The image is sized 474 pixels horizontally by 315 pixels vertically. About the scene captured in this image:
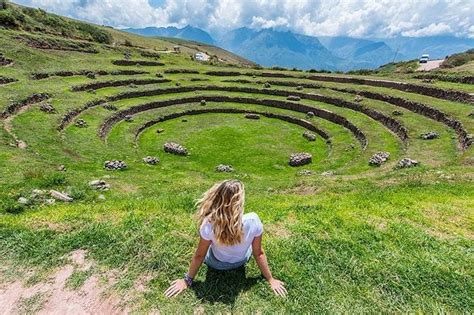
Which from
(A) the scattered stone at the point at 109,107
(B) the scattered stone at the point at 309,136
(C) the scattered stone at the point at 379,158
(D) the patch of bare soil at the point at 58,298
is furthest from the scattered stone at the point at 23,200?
(B) the scattered stone at the point at 309,136

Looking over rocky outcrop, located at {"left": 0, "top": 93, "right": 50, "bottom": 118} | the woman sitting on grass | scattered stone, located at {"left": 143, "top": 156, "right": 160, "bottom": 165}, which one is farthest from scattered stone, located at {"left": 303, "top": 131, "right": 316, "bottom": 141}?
the woman sitting on grass

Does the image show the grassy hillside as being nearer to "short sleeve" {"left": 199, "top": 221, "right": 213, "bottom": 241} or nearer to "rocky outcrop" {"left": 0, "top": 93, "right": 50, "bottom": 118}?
"rocky outcrop" {"left": 0, "top": 93, "right": 50, "bottom": 118}

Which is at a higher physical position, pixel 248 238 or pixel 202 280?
pixel 248 238

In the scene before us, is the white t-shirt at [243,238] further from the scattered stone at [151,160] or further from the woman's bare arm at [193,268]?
the scattered stone at [151,160]

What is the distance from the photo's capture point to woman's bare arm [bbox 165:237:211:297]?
822 cm

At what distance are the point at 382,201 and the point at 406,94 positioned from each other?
134ft

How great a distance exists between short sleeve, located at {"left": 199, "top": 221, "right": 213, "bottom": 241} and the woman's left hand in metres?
1.65

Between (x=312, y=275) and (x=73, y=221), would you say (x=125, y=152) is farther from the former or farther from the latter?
(x=312, y=275)

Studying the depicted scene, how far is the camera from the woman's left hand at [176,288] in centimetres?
868

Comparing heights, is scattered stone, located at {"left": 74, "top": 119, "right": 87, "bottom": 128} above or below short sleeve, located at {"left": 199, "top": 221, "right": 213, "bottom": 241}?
below

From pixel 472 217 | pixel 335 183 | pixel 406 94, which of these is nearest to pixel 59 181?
pixel 335 183

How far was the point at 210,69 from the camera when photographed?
253 feet

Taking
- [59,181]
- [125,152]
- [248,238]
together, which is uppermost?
[248,238]

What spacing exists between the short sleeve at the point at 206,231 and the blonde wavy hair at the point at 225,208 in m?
0.12
